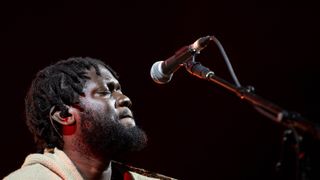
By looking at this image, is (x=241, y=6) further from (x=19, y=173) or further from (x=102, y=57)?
(x=19, y=173)

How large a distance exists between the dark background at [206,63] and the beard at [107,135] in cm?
152

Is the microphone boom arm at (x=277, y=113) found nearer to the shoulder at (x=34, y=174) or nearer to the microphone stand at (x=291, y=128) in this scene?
the microphone stand at (x=291, y=128)

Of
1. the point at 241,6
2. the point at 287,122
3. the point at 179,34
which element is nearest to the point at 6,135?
the point at 179,34

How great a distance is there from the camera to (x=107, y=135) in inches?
132

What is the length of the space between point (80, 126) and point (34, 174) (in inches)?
18.0

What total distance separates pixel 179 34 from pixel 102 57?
87cm

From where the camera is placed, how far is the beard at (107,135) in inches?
132

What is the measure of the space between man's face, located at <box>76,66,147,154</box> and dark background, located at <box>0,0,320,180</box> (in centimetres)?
143

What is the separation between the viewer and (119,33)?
5090 millimetres

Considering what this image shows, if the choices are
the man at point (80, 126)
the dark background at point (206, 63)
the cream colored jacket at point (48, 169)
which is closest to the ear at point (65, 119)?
the man at point (80, 126)

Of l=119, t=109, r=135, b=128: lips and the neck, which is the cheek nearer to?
l=119, t=109, r=135, b=128: lips

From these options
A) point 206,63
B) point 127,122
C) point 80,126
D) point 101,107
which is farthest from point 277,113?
point 206,63

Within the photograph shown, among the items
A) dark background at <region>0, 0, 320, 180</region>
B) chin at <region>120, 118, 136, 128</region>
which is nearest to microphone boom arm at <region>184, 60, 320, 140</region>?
chin at <region>120, 118, 136, 128</region>

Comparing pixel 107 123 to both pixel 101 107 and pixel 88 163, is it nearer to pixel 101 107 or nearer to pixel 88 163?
pixel 101 107
